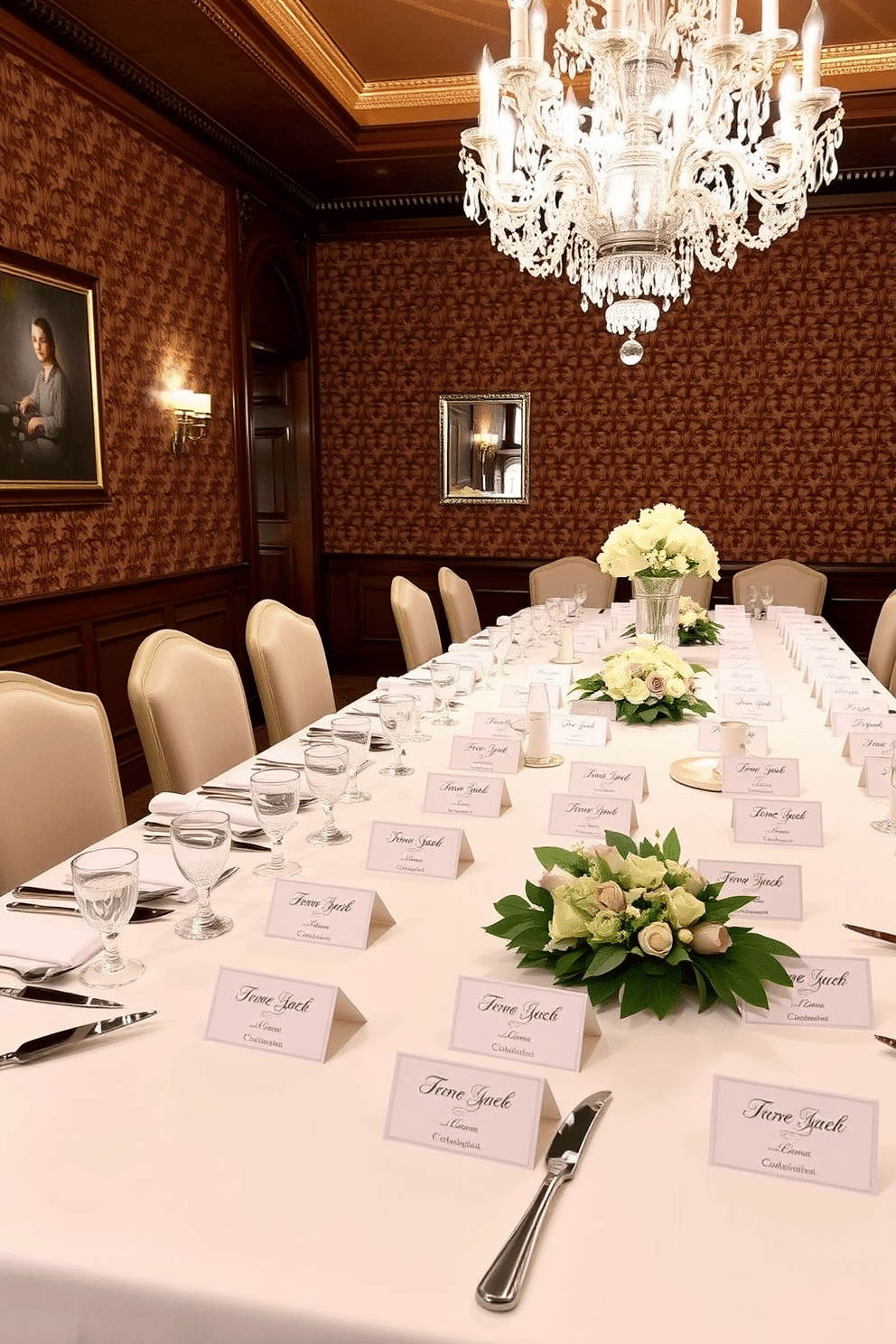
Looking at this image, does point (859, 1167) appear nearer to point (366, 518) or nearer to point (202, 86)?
point (202, 86)

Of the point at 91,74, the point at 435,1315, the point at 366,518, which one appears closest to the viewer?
the point at 435,1315

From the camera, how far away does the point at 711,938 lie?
1.19 m

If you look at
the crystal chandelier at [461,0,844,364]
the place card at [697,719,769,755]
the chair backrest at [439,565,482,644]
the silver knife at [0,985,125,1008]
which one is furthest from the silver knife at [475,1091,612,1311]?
the chair backrest at [439,565,482,644]

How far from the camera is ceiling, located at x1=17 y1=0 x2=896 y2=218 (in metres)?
→ 4.24

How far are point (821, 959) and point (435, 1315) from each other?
631 mm

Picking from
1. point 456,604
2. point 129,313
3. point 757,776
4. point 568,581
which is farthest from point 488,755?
point 568,581

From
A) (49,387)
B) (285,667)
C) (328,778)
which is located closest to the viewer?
(328,778)

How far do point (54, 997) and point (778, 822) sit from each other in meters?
1.16

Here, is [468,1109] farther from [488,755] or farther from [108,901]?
[488,755]

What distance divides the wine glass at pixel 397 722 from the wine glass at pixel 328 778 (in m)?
0.40

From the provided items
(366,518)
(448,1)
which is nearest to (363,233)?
(366,518)

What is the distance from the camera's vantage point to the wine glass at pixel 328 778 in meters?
1.71

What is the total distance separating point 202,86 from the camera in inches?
189

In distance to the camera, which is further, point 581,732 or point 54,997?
point 581,732
